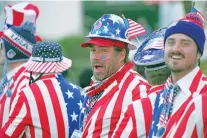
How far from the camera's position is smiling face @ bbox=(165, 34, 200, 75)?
6652mm

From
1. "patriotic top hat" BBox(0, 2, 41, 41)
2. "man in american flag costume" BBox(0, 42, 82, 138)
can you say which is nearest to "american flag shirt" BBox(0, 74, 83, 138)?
"man in american flag costume" BBox(0, 42, 82, 138)

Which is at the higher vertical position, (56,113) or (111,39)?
Result: (111,39)

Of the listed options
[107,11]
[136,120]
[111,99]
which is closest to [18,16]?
[111,99]

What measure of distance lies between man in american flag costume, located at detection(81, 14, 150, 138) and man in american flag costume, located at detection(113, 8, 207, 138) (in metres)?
0.74

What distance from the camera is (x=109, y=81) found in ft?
25.6

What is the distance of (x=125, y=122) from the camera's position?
23.3 ft

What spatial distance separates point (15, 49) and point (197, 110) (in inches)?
163

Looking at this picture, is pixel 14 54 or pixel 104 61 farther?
pixel 14 54

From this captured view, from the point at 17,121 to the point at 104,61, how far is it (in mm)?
1051

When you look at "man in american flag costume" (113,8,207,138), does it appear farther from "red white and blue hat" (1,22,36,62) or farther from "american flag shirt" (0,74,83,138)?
"red white and blue hat" (1,22,36,62)

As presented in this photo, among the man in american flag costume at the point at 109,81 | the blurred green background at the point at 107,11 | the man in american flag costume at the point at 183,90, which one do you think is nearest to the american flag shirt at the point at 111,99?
the man in american flag costume at the point at 109,81

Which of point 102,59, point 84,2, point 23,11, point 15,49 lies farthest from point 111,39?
point 84,2

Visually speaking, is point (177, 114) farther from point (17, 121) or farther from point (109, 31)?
point (17, 121)

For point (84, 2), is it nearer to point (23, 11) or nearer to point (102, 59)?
point (23, 11)
